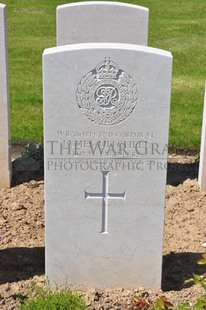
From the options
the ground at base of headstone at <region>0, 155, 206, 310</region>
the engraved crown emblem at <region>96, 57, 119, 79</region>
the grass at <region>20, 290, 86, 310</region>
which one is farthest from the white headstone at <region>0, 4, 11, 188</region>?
the grass at <region>20, 290, 86, 310</region>

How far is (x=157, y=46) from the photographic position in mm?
12359

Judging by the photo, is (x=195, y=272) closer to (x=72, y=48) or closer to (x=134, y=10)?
(x=72, y=48)

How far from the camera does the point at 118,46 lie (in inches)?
176

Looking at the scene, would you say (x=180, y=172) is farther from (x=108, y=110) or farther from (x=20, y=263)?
(x=108, y=110)

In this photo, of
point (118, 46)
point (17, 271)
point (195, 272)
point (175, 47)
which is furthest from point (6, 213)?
point (175, 47)

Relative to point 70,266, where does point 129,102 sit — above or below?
above

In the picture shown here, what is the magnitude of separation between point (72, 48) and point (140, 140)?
2.46 ft

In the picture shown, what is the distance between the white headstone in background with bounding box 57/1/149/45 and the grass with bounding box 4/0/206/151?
4.25 ft

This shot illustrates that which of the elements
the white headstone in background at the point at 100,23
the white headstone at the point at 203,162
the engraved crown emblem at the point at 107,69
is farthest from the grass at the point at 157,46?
the engraved crown emblem at the point at 107,69

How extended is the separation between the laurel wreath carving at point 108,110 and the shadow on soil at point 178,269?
51.6 inches

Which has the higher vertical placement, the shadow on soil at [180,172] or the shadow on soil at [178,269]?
the shadow on soil at [180,172]

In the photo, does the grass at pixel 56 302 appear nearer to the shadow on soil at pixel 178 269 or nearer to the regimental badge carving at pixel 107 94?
Result: the shadow on soil at pixel 178 269

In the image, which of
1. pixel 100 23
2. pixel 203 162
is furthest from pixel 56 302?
pixel 100 23

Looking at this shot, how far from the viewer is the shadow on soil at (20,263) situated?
16.8 ft
